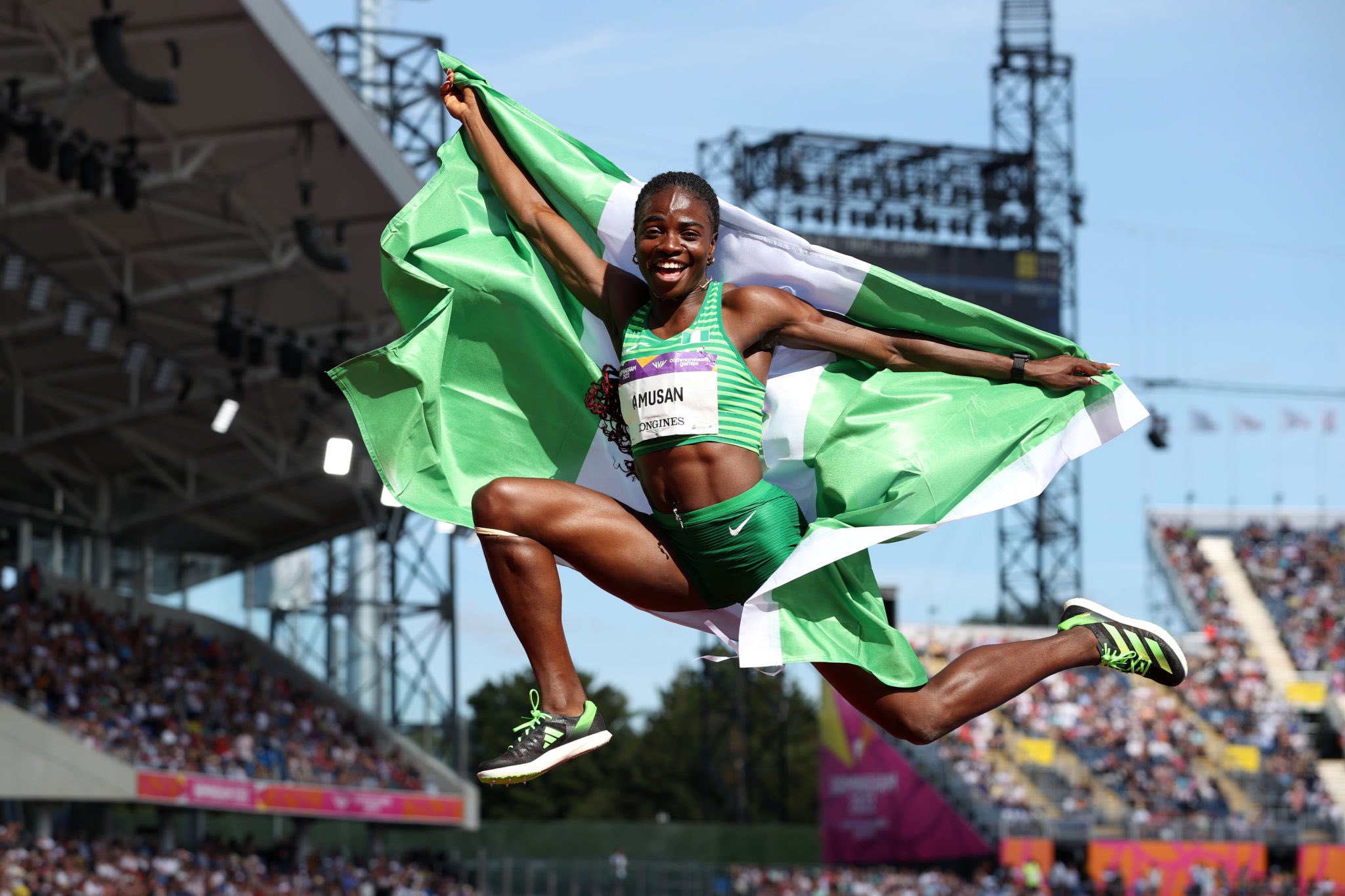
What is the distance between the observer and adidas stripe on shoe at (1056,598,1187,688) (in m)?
4.89

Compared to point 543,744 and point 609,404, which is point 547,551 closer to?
point 543,744

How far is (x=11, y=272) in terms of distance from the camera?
1753cm

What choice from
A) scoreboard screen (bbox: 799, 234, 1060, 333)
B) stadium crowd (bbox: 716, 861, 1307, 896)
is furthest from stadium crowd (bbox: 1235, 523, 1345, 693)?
scoreboard screen (bbox: 799, 234, 1060, 333)

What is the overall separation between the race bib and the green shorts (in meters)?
0.22

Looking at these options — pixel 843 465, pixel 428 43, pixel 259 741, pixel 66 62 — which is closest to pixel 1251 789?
pixel 259 741

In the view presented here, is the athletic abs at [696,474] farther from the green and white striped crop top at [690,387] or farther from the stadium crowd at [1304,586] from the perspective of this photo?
the stadium crowd at [1304,586]

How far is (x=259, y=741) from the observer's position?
2448 centimetres

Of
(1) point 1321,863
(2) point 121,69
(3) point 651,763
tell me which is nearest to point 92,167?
(2) point 121,69

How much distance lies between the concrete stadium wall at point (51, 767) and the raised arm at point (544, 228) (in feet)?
54.1

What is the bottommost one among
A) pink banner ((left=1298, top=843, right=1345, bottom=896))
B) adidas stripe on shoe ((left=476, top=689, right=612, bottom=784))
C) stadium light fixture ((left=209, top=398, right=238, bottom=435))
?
pink banner ((left=1298, top=843, right=1345, bottom=896))

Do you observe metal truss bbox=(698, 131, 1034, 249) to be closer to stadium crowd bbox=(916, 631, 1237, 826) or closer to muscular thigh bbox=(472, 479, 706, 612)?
stadium crowd bbox=(916, 631, 1237, 826)

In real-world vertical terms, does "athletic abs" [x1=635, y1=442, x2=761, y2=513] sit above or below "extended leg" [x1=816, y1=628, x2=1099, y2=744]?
above

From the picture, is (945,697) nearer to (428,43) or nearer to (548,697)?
(548,697)

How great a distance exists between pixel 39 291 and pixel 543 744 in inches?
615
